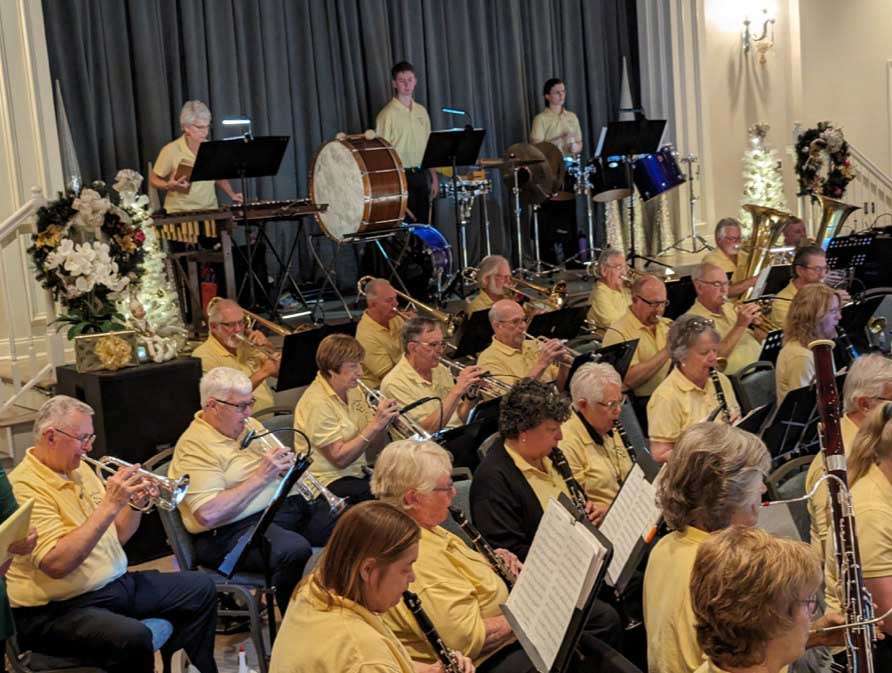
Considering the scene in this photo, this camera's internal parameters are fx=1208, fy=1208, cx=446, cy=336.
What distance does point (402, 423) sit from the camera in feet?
19.3

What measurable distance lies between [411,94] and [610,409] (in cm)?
645

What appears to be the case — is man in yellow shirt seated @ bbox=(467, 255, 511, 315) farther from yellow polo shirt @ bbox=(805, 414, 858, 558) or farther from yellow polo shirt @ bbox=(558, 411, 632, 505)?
yellow polo shirt @ bbox=(805, 414, 858, 558)

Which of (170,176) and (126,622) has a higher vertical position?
(170,176)

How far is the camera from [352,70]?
441 inches

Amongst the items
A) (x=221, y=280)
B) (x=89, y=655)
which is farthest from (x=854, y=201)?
(x=89, y=655)

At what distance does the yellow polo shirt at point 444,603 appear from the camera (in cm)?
353

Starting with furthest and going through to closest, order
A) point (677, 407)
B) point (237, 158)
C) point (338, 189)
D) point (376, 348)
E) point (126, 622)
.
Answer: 1. point (338, 189)
2. point (237, 158)
3. point (376, 348)
4. point (677, 407)
5. point (126, 622)

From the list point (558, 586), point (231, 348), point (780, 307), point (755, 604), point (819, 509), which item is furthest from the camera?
point (780, 307)

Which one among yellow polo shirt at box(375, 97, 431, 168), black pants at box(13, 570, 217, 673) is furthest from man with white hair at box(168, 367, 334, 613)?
yellow polo shirt at box(375, 97, 431, 168)

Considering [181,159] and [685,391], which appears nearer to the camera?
[685,391]

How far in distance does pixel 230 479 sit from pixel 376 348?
2753mm

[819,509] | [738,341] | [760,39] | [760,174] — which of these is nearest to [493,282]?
[738,341]

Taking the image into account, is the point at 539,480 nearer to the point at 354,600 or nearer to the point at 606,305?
the point at 354,600

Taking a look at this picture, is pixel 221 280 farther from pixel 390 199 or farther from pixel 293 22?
pixel 293 22
